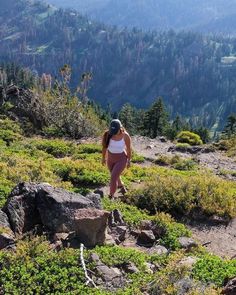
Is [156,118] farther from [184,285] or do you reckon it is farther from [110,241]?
[184,285]

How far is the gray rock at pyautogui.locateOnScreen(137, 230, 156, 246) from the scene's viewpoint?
9.69 meters

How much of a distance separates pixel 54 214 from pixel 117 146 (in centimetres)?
411

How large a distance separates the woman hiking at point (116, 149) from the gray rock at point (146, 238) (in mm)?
2795

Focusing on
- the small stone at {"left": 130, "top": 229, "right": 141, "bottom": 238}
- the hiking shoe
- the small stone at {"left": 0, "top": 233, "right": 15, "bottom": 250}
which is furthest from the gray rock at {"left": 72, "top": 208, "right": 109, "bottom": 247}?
the hiking shoe

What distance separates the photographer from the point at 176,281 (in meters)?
7.13

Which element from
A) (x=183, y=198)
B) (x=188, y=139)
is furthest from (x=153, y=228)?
(x=188, y=139)

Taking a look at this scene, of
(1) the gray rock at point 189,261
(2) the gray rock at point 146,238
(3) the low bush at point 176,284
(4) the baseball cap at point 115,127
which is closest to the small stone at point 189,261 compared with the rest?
(1) the gray rock at point 189,261

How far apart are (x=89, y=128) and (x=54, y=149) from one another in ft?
29.6

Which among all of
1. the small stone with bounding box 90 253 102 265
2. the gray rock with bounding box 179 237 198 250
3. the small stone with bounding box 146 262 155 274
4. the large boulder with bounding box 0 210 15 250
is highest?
the large boulder with bounding box 0 210 15 250

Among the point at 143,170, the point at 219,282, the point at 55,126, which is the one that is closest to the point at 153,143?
the point at 55,126

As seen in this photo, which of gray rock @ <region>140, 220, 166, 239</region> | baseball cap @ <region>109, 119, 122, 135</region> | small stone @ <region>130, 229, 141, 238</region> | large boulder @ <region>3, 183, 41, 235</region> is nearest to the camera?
large boulder @ <region>3, 183, 41, 235</region>

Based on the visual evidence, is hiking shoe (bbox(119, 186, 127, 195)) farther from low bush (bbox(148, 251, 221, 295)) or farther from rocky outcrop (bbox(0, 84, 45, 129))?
rocky outcrop (bbox(0, 84, 45, 129))

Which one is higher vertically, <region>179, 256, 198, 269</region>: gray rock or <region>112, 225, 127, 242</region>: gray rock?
<region>179, 256, 198, 269</region>: gray rock

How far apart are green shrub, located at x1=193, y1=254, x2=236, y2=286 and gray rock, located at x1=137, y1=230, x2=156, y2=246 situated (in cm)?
138
